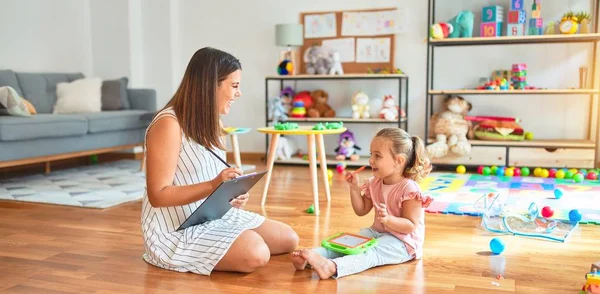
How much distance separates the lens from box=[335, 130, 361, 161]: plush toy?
4.82 meters

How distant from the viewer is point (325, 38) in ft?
16.7

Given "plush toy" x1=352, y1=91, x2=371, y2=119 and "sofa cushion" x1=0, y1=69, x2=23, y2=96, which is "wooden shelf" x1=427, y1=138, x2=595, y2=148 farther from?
"sofa cushion" x1=0, y1=69, x2=23, y2=96

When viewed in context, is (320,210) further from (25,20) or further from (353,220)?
(25,20)

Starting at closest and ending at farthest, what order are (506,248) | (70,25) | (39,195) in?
(506,248)
(39,195)
(70,25)

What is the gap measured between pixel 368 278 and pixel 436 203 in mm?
1361

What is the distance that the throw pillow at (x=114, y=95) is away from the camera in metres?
4.94

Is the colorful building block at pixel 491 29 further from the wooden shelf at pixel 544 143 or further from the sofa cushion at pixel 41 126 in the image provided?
the sofa cushion at pixel 41 126

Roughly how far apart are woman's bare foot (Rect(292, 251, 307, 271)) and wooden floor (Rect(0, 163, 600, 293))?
0.02 meters

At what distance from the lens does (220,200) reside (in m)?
1.99

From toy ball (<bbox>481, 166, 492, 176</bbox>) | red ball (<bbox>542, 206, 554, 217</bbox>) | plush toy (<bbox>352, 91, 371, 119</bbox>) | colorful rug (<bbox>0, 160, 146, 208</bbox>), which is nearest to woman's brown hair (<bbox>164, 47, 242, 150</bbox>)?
colorful rug (<bbox>0, 160, 146, 208</bbox>)

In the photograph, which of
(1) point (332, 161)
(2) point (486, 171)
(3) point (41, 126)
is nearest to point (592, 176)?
(2) point (486, 171)

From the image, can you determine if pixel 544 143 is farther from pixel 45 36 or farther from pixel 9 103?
pixel 45 36

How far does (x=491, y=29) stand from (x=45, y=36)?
370 cm

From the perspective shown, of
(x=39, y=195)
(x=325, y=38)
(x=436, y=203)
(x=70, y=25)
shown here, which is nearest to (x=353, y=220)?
(x=436, y=203)
